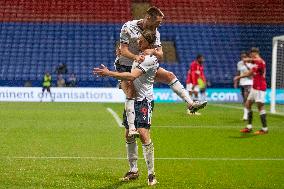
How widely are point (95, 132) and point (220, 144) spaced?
3.66m

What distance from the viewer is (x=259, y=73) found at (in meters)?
16.2

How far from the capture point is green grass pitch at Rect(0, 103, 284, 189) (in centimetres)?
858

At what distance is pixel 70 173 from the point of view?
906cm

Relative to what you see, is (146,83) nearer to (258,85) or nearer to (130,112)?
(130,112)

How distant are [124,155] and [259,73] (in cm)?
619

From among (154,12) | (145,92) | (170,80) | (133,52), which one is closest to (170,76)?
(170,80)

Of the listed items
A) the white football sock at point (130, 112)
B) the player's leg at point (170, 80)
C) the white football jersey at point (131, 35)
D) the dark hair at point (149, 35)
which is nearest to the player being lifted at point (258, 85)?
the player's leg at point (170, 80)

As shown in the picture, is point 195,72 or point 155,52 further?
point 195,72

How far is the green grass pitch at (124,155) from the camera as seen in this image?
28.1 ft

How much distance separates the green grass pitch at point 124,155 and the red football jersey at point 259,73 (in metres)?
1.32

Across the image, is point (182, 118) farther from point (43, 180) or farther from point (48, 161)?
point (43, 180)

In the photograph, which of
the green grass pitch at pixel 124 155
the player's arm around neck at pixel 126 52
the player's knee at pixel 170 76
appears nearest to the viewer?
the green grass pitch at pixel 124 155

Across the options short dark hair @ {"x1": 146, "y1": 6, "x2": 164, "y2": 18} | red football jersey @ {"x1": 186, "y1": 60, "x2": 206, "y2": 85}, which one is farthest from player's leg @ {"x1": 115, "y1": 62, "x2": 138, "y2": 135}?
red football jersey @ {"x1": 186, "y1": 60, "x2": 206, "y2": 85}

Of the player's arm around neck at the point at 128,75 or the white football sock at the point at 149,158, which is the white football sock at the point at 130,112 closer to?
the white football sock at the point at 149,158
